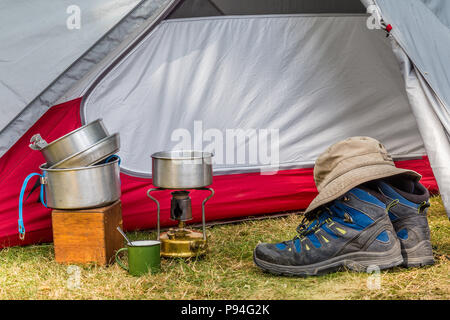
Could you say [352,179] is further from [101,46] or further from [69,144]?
[101,46]

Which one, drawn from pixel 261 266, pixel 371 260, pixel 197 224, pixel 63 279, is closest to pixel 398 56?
pixel 371 260

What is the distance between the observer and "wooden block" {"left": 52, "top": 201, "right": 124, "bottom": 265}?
6.31ft

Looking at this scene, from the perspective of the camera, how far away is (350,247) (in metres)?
1.78

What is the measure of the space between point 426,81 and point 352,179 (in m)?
0.45

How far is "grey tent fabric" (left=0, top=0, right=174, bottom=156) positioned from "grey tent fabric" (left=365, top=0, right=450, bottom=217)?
86 cm

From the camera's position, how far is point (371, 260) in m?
1.78

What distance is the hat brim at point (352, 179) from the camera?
5.87ft

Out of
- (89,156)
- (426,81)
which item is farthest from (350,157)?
(89,156)

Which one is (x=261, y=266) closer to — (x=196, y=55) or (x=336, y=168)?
(x=336, y=168)

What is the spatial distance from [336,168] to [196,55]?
800 mm

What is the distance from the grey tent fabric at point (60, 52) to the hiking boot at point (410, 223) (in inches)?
42.7
